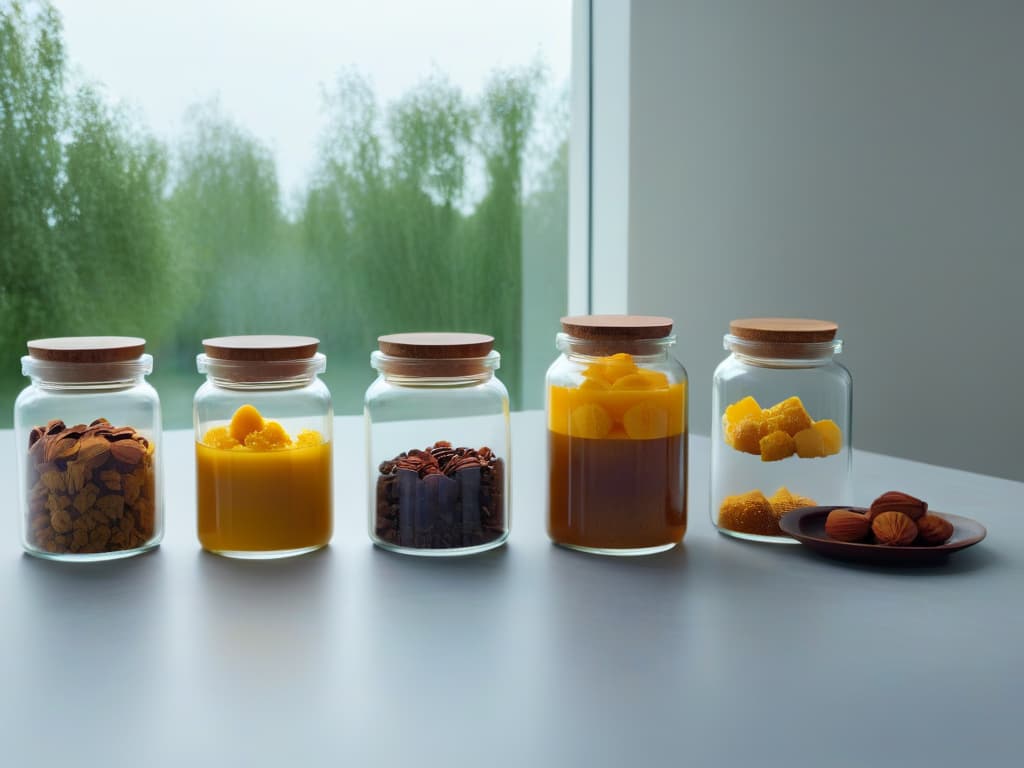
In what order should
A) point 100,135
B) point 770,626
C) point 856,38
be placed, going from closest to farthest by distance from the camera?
1. point 770,626
2. point 856,38
3. point 100,135

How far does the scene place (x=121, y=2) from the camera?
266cm

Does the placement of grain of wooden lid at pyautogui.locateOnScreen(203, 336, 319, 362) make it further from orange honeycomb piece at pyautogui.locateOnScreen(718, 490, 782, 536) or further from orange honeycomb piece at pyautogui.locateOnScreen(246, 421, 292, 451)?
orange honeycomb piece at pyautogui.locateOnScreen(718, 490, 782, 536)

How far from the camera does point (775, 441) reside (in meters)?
1.05

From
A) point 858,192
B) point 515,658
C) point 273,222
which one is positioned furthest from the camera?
point 273,222

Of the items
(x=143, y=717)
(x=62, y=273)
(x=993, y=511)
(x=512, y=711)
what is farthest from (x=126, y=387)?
(x=62, y=273)

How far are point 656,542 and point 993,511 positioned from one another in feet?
1.40

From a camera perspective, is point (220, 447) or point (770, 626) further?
point (220, 447)

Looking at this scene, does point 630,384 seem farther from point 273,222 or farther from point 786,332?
point 273,222

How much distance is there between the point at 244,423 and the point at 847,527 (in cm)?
55

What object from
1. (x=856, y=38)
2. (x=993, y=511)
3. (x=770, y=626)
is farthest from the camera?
(x=856, y=38)

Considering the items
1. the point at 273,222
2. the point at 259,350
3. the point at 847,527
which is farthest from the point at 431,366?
the point at 273,222

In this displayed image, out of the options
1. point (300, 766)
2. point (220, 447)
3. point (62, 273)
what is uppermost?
point (62, 273)

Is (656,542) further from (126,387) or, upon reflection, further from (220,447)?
(126,387)

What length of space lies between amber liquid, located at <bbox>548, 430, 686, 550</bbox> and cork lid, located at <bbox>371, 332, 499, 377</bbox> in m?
0.10
